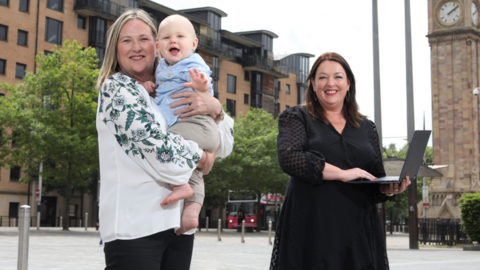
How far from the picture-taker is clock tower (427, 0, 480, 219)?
4562 centimetres

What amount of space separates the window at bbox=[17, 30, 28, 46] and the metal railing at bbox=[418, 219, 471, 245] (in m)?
35.1

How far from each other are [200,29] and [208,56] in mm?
2943

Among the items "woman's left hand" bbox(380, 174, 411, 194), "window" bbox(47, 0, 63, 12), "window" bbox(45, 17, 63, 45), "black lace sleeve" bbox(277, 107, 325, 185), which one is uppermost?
"window" bbox(47, 0, 63, 12)

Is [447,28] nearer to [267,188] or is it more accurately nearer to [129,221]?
[267,188]

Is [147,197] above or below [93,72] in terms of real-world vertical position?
below

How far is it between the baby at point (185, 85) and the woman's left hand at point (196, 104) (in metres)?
0.03

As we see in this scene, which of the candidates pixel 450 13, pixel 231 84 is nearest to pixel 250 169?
pixel 450 13

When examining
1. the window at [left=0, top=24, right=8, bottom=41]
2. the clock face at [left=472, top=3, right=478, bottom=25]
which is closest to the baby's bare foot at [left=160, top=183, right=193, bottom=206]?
the window at [left=0, top=24, right=8, bottom=41]

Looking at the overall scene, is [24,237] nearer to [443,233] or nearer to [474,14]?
[443,233]

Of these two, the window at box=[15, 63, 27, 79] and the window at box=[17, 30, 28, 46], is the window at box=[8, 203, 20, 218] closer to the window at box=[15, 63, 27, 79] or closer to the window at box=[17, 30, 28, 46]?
the window at box=[15, 63, 27, 79]

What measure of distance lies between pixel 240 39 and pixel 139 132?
66.5 metres

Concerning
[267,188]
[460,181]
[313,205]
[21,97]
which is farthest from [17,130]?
[460,181]

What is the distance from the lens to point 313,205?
362 centimetres

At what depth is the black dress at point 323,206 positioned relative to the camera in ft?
11.6
